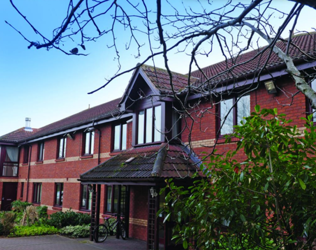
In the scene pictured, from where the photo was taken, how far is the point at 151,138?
43.7 feet

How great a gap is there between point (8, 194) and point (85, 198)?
12.0 m

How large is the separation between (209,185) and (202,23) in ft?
7.04

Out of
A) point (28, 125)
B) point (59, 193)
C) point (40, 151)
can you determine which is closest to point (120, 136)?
point (59, 193)

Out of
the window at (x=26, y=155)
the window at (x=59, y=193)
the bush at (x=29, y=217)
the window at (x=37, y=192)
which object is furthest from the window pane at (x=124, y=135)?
the window at (x=26, y=155)

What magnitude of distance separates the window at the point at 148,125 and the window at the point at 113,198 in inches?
109

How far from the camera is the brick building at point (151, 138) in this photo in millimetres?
9219

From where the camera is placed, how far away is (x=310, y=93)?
164 inches

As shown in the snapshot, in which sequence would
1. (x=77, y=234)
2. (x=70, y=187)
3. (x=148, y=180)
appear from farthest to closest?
(x=70, y=187) < (x=77, y=234) < (x=148, y=180)

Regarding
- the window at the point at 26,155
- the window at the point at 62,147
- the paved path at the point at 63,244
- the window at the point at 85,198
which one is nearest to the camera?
the paved path at the point at 63,244

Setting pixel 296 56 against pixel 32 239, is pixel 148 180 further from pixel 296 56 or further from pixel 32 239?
pixel 32 239

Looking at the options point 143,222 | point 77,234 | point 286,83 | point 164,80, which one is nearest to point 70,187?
point 77,234

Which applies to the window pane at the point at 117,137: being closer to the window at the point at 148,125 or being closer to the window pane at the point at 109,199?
the window pane at the point at 109,199

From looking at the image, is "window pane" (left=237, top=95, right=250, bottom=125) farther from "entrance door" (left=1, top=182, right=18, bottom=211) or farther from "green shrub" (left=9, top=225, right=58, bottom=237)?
"entrance door" (left=1, top=182, right=18, bottom=211)

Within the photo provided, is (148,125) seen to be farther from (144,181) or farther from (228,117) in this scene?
(228,117)
